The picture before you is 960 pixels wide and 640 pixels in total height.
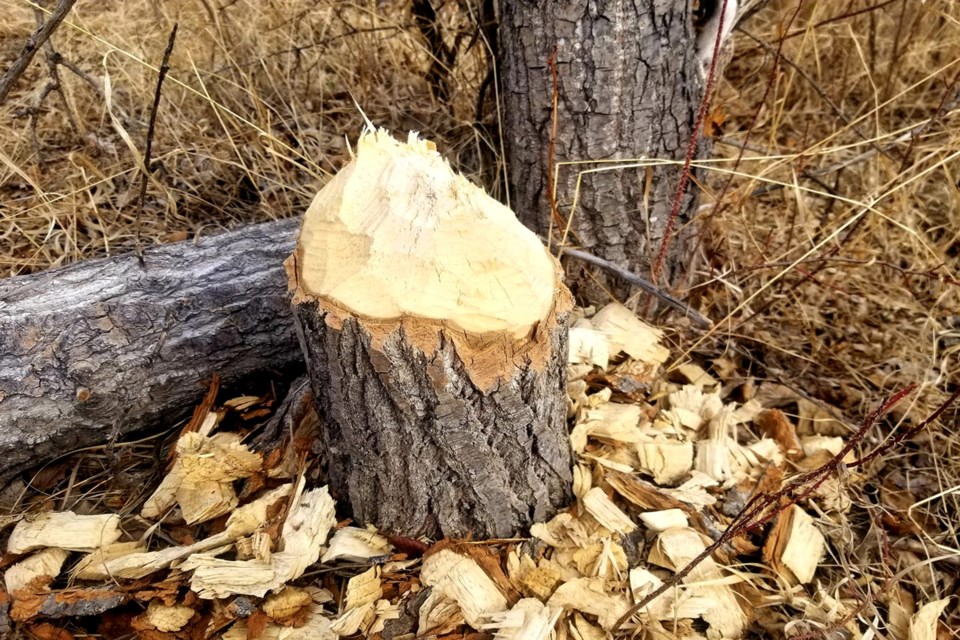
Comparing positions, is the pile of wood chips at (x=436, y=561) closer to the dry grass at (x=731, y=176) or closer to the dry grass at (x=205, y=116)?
the dry grass at (x=731, y=176)

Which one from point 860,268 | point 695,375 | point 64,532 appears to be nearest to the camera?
point 64,532

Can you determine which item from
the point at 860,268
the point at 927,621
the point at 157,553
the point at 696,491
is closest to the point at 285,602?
the point at 157,553

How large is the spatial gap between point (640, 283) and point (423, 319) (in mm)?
925

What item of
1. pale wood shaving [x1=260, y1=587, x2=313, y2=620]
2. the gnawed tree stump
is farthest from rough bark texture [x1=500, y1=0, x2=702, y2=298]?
pale wood shaving [x1=260, y1=587, x2=313, y2=620]

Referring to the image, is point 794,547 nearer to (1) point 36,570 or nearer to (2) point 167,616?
(2) point 167,616

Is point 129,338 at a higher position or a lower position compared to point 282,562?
higher

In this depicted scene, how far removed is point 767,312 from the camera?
7.02 feet

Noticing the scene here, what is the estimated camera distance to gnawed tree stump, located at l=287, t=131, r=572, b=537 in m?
1.06

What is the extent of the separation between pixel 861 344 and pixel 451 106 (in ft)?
5.06

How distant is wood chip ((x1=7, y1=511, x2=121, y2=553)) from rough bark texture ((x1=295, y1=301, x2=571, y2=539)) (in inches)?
19.0

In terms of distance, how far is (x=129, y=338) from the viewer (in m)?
1.55

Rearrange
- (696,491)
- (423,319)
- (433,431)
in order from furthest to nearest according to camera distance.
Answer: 1. (696,491)
2. (433,431)
3. (423,319)

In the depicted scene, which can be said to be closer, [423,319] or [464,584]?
[423,319]

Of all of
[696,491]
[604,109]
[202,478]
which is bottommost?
[696,491]
